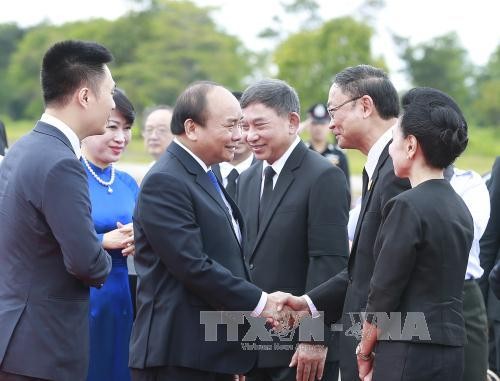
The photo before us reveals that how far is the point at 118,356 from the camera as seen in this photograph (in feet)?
15.9

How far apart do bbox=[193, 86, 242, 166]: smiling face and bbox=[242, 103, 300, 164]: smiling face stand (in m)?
0.54

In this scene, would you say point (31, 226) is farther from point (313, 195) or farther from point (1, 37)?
point (1, 37)

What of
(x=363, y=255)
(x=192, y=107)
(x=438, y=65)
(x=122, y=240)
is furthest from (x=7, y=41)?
(x=363, y=255)

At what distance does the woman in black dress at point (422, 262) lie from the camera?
3.40 metres

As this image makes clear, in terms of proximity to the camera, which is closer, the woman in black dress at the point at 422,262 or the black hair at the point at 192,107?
the woman in black dress at the point at 422,262

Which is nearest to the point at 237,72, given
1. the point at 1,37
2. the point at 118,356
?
the point at 1,37

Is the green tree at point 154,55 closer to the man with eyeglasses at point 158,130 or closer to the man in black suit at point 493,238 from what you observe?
the man with eyeglasses at point 158,130

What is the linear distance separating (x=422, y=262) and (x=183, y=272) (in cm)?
108

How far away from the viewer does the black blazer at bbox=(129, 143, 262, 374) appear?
12.1 feet

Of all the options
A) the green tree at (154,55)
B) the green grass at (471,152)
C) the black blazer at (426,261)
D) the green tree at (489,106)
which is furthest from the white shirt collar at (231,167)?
the green tree at (489,106)

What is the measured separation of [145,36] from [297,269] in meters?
60.1

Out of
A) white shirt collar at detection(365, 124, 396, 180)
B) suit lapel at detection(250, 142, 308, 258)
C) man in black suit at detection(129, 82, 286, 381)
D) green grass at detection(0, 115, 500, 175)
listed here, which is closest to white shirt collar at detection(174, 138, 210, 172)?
man in black suit at detection(129, 82, 286, 381)

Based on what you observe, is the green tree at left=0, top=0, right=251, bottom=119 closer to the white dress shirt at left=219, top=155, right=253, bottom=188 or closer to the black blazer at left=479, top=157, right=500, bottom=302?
the white dress shirt at left=219, top=155, right=253, bottom=188

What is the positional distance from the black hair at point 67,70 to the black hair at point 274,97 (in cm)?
115
